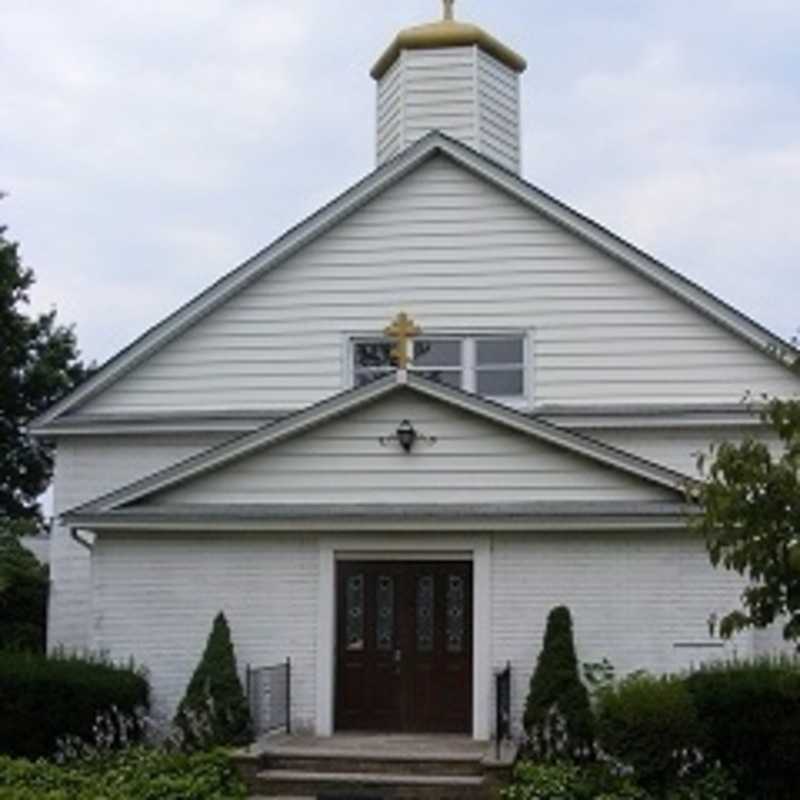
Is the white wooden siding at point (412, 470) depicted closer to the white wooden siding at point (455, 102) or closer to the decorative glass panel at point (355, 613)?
the decorative glass panel at point (355, 613)

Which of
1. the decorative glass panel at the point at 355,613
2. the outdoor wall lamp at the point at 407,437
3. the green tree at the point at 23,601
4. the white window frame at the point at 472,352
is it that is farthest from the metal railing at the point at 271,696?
the green tree at the point at 23,601

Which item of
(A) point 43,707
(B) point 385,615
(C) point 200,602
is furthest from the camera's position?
(C) point 200,602

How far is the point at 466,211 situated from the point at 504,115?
3.88 metres

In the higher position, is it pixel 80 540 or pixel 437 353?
pixel 437 353

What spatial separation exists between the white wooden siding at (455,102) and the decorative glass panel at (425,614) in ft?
26.7

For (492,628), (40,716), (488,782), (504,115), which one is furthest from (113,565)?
(504,115)

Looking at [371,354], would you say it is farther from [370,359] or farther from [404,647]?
[404,647]

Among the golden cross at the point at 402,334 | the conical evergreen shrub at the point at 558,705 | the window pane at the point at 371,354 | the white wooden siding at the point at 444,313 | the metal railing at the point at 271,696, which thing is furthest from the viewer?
the window pane at the point at 371,354

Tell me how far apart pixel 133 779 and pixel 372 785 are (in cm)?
241

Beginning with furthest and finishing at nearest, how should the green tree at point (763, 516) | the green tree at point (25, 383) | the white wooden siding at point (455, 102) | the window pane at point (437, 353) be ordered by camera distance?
the green tree at point (25, 383) < the white wooden siding at point (455, 102) < the window pane at point (437, 353) < the green tree at point (763, 516)

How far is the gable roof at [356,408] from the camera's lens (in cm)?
1750

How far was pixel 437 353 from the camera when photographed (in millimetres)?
21000

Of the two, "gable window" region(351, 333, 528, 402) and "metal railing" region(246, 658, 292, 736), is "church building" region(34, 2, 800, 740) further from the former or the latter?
"metal railing" region(246, 658, 292, 736)

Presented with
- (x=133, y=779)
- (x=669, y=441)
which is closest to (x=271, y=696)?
(x=133, y=779)
